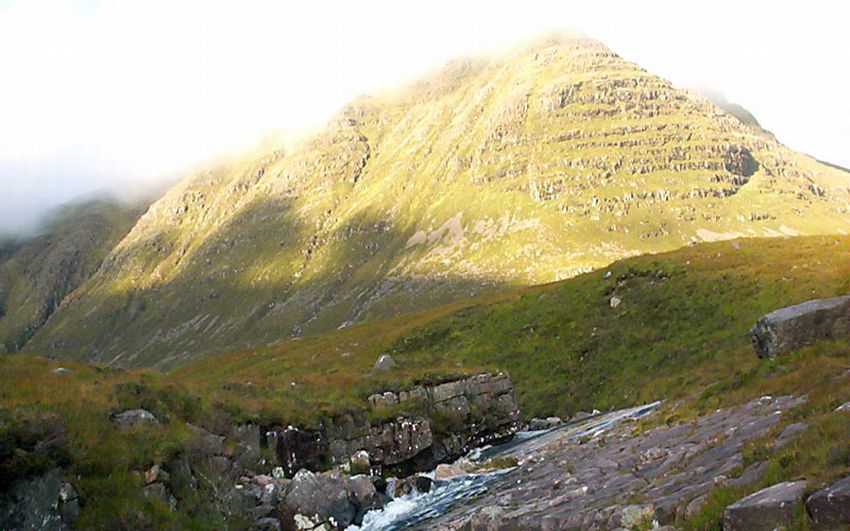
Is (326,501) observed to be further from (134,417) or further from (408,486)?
(134,417)

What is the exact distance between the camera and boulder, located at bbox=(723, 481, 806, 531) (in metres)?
10.8

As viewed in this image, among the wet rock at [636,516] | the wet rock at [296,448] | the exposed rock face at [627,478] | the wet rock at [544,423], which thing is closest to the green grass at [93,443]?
the wet rock at [296,448]

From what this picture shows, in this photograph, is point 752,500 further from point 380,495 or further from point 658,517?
point 380,495

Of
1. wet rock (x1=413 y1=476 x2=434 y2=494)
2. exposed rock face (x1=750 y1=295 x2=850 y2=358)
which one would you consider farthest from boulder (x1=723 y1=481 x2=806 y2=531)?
wet rock (x1=413 y1=476 x2=434 y2=494)

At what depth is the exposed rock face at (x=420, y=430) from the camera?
32156 millimetres

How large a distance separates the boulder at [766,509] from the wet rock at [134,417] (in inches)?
762

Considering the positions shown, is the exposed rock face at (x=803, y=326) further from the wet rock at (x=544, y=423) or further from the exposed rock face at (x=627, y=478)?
the wet rock at (x=544, y=423)

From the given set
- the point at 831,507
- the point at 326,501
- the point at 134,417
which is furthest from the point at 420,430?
the point at 831,507

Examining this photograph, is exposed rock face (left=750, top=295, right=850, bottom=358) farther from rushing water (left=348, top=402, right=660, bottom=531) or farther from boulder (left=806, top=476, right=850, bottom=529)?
boulder (left=806, top=476, right=850, bottom=529)

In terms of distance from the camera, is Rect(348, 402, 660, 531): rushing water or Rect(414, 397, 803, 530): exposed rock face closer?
Rect(414, 397, 803, 530): exposed rock face

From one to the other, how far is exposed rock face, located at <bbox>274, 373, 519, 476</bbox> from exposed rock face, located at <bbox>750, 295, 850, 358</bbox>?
19955mm

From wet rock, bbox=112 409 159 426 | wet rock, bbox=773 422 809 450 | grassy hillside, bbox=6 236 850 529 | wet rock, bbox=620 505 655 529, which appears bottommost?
grassy hillside, bbox=6 236 850 529

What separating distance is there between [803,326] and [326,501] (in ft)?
76.8

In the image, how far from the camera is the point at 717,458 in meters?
17.5
